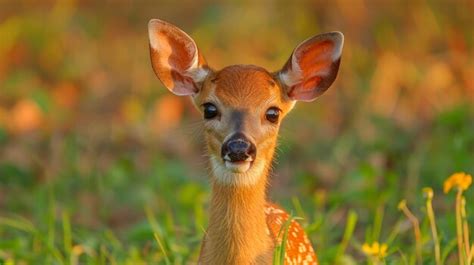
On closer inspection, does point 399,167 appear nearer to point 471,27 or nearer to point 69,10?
point 471,27

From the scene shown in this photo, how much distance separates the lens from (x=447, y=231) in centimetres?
641

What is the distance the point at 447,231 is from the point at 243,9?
277 inches

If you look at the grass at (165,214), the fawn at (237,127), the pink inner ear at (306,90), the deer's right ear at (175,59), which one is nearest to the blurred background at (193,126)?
the grass at (165,214)

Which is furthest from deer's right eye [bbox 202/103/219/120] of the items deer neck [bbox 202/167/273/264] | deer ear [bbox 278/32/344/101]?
deer ear [bbox 278/32/344/101]

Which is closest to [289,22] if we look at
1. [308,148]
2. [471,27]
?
[471,27]

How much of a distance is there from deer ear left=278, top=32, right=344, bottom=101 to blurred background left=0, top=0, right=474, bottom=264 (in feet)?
1.63

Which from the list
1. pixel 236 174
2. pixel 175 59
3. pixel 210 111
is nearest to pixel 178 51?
pixel 175 59

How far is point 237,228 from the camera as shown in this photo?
18.1ft

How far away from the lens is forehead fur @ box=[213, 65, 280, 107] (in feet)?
18.0

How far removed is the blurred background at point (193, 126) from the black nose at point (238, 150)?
77 centimetres

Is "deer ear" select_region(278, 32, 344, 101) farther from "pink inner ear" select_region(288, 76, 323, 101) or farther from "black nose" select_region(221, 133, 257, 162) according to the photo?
"black nose" select_region(221, 133, 257, 162)

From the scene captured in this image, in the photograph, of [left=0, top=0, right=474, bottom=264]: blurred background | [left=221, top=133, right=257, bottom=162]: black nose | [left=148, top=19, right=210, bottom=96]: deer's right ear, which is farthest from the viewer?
[left=0, top=0, right=474, bottom=264]: blurred background

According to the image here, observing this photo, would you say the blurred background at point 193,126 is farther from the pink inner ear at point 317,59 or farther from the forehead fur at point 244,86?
the pink inner ear at point 317,59

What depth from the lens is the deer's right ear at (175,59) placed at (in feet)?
19.0
